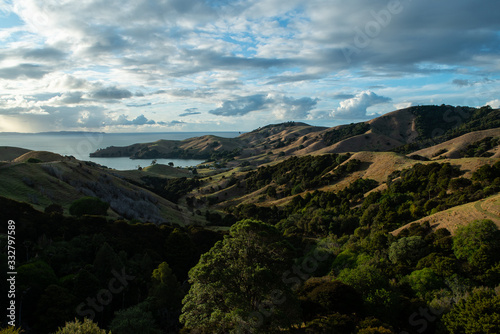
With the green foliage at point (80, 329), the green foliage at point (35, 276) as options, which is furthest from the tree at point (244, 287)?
the green foliage at point (35, 276)

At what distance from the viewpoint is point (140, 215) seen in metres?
53.1

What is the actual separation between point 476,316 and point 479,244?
10.3m

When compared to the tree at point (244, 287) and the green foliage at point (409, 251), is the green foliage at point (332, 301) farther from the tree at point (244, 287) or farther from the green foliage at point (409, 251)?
the green foliage at point (409, 251)

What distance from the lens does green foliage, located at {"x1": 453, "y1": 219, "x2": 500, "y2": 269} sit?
2375 centimetres

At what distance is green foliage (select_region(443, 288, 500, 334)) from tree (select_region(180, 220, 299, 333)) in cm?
946

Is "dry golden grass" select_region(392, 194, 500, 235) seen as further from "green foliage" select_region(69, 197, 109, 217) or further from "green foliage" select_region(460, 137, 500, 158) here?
"green foliage" select_region(460, 137, 500, 158)

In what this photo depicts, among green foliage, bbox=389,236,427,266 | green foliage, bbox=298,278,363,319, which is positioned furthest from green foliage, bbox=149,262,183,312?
green foliage, bbox=389,236,427,266

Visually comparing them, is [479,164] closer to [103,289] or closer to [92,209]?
[103,289]

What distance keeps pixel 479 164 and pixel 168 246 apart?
4763 cm

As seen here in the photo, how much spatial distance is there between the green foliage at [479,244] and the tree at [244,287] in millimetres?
17150

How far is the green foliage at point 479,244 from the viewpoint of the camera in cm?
2375

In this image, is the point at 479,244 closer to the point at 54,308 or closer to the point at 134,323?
the point at 134,323

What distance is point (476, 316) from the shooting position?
16734mm

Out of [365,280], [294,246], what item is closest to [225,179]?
[294,246]
